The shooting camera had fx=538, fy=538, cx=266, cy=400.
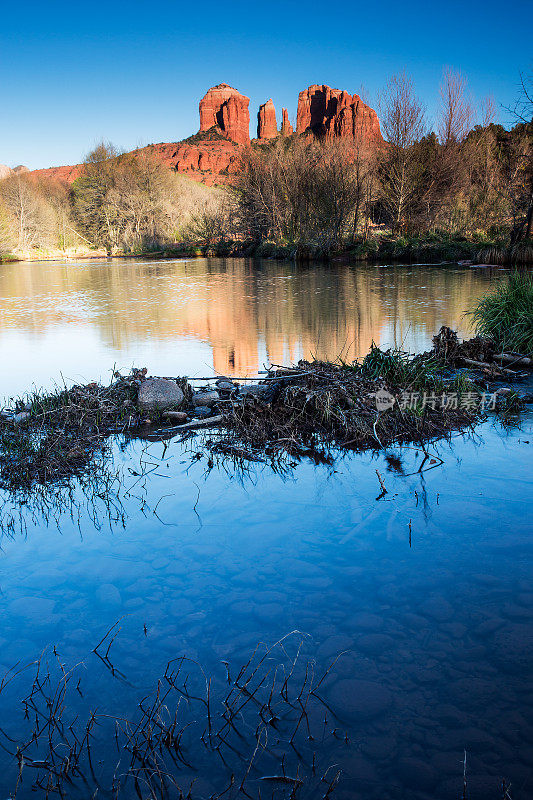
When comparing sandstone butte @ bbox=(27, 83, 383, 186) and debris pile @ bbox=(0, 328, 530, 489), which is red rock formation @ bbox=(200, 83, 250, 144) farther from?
debris pile @ bbox=(0, 328, 530, 489)

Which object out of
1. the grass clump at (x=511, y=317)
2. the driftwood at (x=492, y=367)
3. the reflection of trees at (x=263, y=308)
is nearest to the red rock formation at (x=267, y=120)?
the reflection of trees at (x=263, y=308)

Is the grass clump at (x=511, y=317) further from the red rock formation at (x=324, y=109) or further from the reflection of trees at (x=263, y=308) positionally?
the red rock formation at (x=324, y=109)

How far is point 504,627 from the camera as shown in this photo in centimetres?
302

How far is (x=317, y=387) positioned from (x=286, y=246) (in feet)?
109

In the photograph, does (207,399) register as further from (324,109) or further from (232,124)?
(232,124)

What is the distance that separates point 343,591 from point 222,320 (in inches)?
452

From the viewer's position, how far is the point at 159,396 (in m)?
6.72

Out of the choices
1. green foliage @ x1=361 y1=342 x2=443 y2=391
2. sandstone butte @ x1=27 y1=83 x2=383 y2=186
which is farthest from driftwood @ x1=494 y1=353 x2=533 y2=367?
sandstone butte @ x1=27 y1=83 x2=383 y2=186

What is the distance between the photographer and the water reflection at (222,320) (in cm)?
997

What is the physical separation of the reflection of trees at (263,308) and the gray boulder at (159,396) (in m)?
2.08

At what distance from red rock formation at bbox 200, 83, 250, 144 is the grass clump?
158 metres

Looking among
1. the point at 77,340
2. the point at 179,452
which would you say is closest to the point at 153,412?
the point at 179,452

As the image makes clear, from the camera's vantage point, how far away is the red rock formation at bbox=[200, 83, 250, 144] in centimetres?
15662

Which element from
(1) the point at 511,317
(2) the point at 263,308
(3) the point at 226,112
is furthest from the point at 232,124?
(1) the point at 511,317
